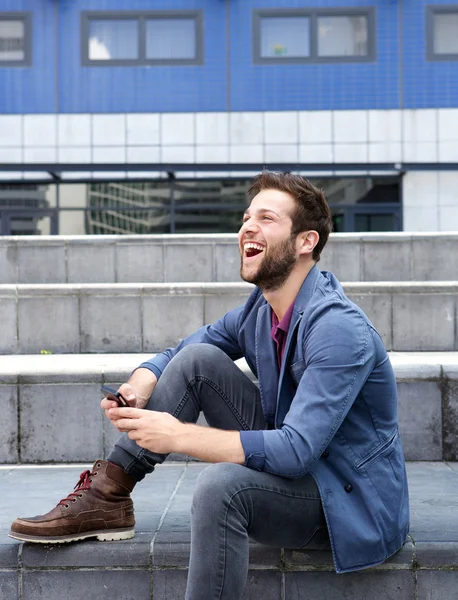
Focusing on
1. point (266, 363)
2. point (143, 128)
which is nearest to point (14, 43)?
point (143, 128)

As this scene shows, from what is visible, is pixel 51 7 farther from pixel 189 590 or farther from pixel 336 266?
pixel 189 590

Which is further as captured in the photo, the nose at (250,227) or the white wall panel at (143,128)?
the white wall panel at (143,128)

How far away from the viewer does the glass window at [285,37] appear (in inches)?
645

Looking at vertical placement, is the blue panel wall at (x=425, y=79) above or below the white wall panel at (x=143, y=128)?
above

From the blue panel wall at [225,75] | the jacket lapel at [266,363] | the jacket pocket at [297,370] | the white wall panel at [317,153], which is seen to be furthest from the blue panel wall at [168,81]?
the jacket pocket at [297,370]

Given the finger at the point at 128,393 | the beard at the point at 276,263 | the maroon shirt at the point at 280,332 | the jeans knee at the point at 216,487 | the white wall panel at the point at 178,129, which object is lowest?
the jeans knee at the point at 216,487

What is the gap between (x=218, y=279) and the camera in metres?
8.16

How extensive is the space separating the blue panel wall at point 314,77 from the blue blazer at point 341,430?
1444 cm

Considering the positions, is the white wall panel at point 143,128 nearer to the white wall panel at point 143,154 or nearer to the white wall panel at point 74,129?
the white wall panel at point 143,154

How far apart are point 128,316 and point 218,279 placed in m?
1.98

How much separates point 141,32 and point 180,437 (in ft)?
50.4

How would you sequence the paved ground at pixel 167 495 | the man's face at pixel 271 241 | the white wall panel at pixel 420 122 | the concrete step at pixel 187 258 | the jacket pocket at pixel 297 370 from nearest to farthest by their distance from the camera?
1. the jacket pocket at pixel 297 370
2. the man's face at pixel 271 241
3. the paved ground at pixel 167 495
4. the concrete step at pixel 187 258
5. the white wall panel at pixel 420 122

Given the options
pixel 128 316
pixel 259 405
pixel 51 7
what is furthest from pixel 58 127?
pixel 259 405

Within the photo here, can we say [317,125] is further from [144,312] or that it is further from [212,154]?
[144,312]
